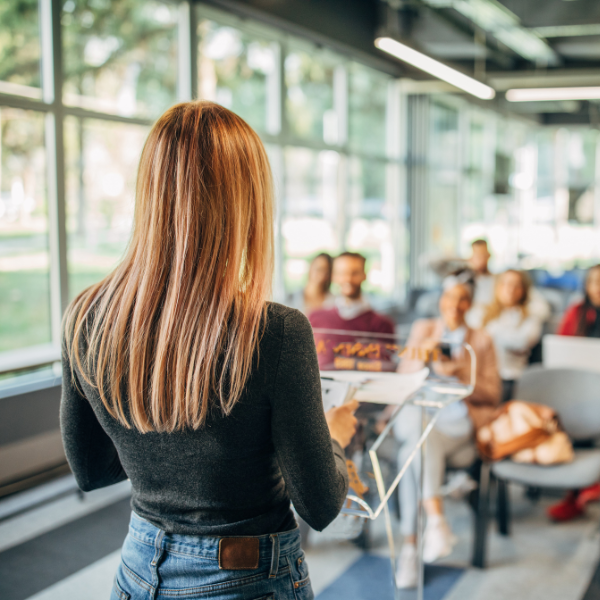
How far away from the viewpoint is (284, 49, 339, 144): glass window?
654 cm

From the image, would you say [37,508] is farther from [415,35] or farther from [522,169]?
[522,169]

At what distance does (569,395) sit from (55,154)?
3344 mm

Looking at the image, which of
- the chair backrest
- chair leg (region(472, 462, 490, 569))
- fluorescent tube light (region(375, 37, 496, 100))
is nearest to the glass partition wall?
chair leg (region(472, 462, 490, 569))

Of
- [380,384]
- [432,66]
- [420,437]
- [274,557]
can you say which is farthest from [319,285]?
[274,557]

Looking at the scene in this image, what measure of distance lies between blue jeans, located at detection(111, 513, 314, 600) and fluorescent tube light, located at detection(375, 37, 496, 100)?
13.1ft

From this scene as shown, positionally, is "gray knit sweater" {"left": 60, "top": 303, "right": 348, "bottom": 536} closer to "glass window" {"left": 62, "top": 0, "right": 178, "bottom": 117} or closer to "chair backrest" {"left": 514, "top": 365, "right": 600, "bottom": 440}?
"chair backrest" {"left": 514, "top": 365, "right": 600, "bottom": 440}

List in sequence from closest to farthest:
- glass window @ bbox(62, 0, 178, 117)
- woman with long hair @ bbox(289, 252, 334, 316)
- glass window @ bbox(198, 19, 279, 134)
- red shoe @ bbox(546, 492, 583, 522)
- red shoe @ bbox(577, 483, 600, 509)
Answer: red shoe @ bbox(546, 492, 583, 522), red shoe @ bbox(577, 483, 600, 509), glass window @ bbox(62, 0, 178, 117), woman with long hair @ bbox(289, 252, 334, 316), glass window @ bbox(198, 19, 279, 134)

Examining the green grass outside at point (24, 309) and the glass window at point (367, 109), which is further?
the glass window at point (367, 109)

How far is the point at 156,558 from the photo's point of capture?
3.27 ft

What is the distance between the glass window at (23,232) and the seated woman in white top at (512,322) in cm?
307

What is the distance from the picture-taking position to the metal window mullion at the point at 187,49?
5023 mm

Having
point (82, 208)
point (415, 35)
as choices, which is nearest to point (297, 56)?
point (415, 35)

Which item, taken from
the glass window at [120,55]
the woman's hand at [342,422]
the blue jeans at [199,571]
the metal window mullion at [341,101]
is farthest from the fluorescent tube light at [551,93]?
the blue jeans at [199,571]

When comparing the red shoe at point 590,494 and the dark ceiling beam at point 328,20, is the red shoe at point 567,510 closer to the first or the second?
the red shoe at point 590,494
